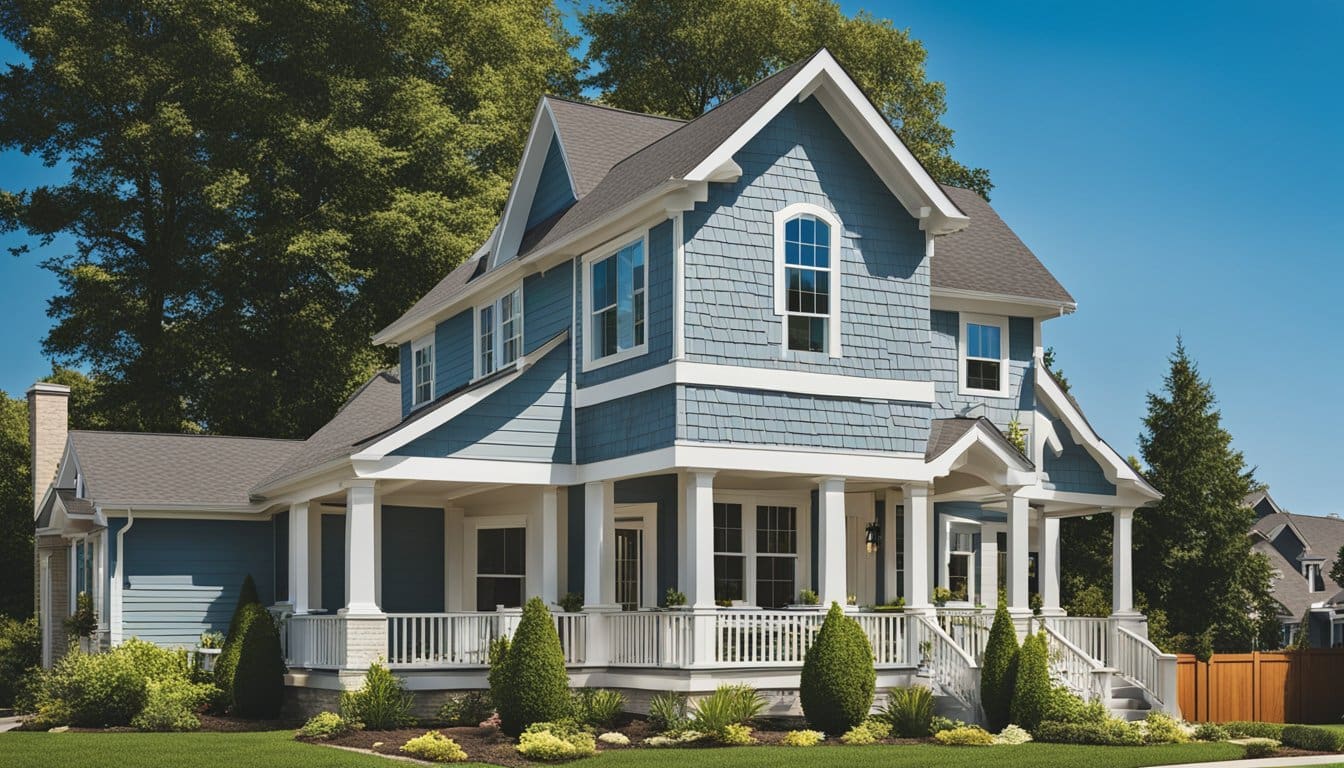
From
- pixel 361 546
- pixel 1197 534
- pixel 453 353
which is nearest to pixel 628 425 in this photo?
pixel 361 546

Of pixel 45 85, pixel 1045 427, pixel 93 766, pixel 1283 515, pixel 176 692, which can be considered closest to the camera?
A: pixel 93 766

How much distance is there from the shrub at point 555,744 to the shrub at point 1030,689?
573 cm

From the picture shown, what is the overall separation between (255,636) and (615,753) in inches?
371

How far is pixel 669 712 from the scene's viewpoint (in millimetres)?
20453

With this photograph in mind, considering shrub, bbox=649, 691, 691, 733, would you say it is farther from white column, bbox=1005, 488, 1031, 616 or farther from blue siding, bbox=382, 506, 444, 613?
blue siding, bbox=382, 506, 444, 613

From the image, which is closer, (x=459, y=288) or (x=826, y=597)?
(x=826, y=597)

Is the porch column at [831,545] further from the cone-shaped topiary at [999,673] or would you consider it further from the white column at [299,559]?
the white column at [299,559]

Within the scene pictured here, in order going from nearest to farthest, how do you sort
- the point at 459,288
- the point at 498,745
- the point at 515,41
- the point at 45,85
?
the point at 498,745, the point at 459,288, the point at 45,85, the point at 515,41

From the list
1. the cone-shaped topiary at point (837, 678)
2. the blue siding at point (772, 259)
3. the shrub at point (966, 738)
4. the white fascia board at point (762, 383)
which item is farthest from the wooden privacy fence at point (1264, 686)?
the blue siding at point (772, 259)

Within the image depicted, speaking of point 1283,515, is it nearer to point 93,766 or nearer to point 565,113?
point 565,113

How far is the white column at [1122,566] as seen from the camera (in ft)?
86.3

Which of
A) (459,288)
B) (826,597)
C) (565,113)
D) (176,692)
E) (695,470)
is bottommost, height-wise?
(176,692)

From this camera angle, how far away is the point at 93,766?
58.0ft

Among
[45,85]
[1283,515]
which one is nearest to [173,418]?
[45,85]
